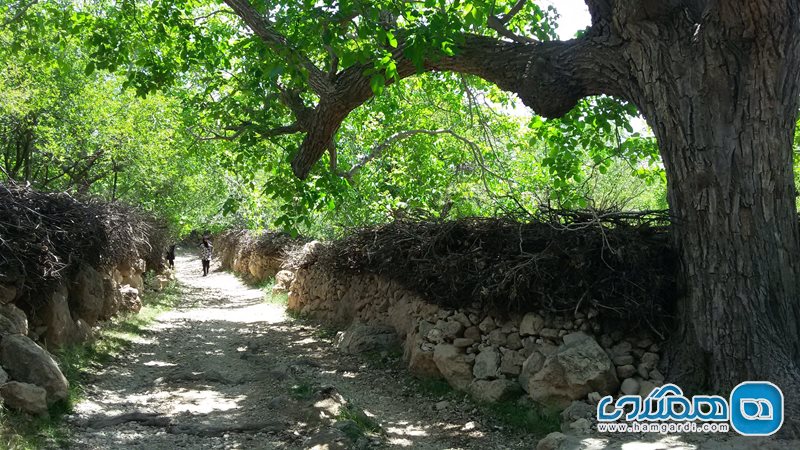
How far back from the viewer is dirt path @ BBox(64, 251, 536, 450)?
5090 mm

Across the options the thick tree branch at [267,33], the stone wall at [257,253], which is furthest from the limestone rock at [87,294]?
the stone wall at [257,253]

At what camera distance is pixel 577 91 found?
221 inches

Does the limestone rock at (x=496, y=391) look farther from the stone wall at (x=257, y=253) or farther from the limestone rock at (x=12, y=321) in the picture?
the stone wall at (x=257, y=253)

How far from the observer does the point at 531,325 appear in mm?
5930

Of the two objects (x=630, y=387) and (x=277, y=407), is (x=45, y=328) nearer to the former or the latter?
(x=277, y=407)

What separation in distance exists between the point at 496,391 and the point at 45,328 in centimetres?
530

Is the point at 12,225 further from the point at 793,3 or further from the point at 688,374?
the point at 793,3

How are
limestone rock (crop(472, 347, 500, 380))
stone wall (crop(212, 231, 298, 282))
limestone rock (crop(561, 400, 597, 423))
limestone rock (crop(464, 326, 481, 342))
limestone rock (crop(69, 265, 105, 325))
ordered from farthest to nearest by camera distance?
stone wall (crop(212, 231, 298, 282)) → limestone rock (crop(69, 265, 105, 325)) → limestone rock (crop(464, 326, 481, 342)) → limestone rock (crop(472, 347, 500, 380)) → limestone rock (crop(561, 400, 597, 423))

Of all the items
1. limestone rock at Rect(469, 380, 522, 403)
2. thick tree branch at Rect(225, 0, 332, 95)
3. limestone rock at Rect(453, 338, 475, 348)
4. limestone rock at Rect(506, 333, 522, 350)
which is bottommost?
limestone rock at Rect(469, 380, 522, 403)

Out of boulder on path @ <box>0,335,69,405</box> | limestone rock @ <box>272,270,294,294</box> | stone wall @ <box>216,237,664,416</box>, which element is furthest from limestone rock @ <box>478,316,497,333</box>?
limestone rock @ <box>272,270,294,294</box>

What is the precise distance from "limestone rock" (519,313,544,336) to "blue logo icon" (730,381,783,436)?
192 centimetres

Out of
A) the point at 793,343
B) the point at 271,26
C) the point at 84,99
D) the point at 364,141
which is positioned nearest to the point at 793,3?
the point at 793,343

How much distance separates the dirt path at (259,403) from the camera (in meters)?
5.09

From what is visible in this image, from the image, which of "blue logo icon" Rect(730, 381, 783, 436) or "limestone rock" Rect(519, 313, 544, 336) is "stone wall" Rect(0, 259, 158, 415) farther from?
"blue logo icon" Rect(730, 381, 783, 436)
